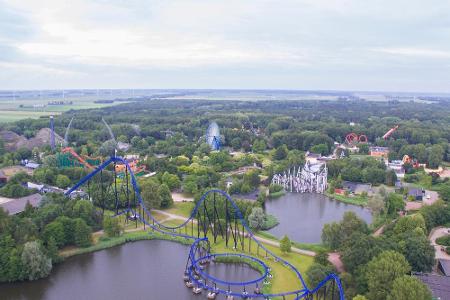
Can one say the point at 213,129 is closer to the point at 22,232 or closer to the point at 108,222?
the point at 108,222

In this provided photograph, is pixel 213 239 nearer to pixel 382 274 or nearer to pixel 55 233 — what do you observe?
pixel 55 233

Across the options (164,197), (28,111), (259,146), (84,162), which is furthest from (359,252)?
(28,111)

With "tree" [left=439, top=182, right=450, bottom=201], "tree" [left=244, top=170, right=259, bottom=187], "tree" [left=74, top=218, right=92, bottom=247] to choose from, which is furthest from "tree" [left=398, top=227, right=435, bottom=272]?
"tree" [left=244, top=170, right=259, bottom=187]

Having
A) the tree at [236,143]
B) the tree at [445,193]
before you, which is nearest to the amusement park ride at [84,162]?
the tree at [236,143]

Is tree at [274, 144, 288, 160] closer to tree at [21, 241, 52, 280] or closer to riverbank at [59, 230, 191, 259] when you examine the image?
riverbank at [59, 230, 191, 259]

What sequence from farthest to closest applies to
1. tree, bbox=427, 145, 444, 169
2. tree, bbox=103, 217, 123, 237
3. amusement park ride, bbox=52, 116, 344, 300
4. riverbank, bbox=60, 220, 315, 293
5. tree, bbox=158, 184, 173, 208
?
tree, bbox=427, 145, 444, 169
tree, bbox=158, 184, 173, 208
tree, bbox=103, 217, 123, 237
riverbank, bbox=60, 220, 315, 293
amusement park ride, bbox=52, 116, 344, 300

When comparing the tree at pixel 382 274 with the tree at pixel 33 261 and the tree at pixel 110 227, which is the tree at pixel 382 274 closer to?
the tree at pixel 110 227
